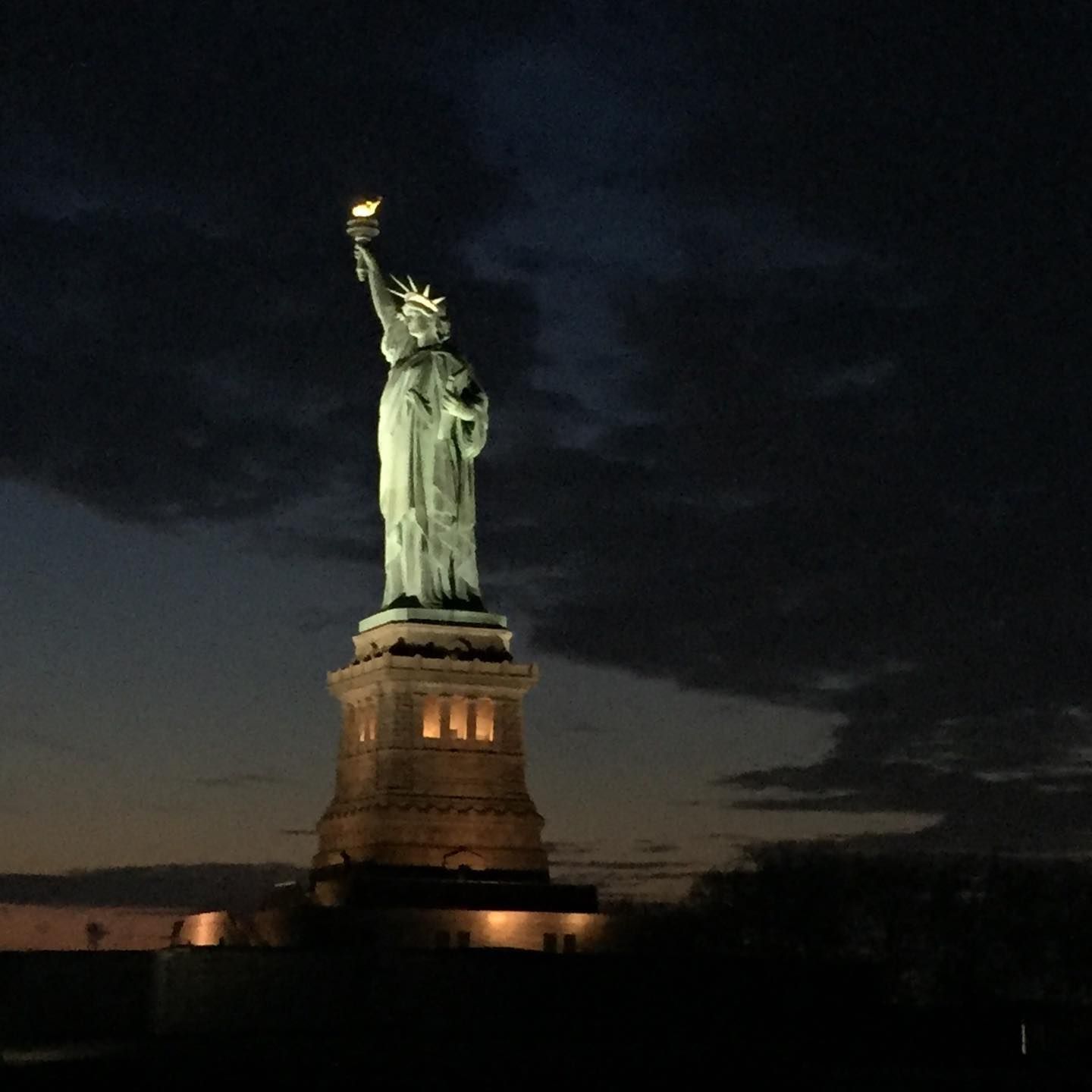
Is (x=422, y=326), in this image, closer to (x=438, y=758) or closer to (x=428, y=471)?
(x=428, y=471)

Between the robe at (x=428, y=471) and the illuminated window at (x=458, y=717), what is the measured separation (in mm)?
2358

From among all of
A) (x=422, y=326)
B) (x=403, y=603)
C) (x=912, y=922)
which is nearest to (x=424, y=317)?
(x=422, y=326)

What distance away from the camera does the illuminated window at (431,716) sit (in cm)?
4116

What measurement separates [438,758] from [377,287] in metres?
10.7

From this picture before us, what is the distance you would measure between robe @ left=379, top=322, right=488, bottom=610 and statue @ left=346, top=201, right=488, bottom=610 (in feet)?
0.05

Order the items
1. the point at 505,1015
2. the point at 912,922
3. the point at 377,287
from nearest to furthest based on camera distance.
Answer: the point at 505,1015 → the point at 912,922 → the point at 377,287

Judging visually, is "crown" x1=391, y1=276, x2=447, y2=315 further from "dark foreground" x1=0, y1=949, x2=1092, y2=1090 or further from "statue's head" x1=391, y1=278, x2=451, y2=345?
"dark foreground" x1=0, y1=949, x2=1092, y2=1090

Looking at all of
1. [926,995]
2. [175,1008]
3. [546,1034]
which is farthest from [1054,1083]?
[175,1008]

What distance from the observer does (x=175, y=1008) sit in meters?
32.7

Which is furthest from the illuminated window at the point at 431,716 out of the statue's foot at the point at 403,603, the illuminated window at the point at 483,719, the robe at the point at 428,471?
the robe at the point at 428,471

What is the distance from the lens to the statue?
43281 mm

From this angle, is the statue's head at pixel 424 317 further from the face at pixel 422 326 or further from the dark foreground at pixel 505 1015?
the dark foreground at pixel 505 1015

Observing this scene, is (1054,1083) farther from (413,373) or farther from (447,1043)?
(413,373)

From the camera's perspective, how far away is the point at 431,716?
41219 millimetres
